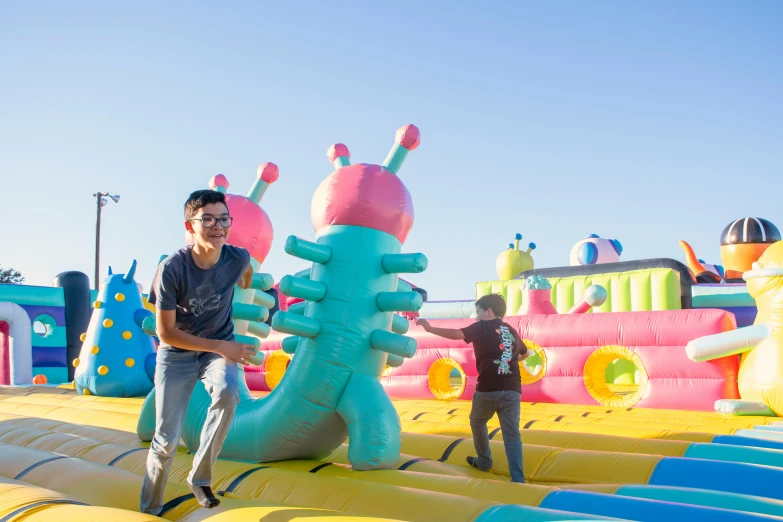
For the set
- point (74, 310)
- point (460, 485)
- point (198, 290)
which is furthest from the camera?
point (74, 310)

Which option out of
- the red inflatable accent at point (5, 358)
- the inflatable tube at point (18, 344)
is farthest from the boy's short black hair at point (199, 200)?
the red inflatable accent at point (5, 358)

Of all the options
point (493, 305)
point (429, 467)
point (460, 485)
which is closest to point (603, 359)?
point (493, 305)

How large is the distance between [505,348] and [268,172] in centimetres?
176

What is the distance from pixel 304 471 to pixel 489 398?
967 mm

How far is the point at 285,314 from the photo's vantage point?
2994mm

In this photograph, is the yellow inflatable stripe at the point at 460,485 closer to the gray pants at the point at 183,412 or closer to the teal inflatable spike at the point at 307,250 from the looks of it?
the gray pants at the point at 183,412

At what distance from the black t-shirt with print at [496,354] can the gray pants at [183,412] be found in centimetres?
147

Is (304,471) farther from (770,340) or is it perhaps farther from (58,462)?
Result: (770,340)

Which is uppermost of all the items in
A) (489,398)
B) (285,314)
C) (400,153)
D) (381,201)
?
(400,153)

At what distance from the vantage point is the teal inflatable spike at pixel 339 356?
2.94 m

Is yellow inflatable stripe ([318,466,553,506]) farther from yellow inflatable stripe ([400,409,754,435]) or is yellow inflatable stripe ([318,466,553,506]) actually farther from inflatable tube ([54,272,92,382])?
inflatable tube ([54,272,92,382])

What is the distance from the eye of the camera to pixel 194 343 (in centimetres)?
217

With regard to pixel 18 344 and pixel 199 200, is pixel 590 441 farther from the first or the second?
pixel 18 344

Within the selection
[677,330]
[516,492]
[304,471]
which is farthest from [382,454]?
[677,330]
